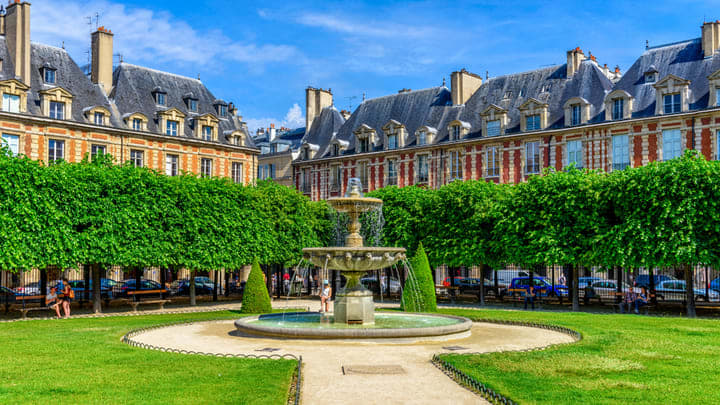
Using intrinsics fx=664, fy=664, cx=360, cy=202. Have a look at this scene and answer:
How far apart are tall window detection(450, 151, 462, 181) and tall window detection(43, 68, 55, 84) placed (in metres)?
24.1

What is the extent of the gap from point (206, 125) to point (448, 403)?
3656 cm

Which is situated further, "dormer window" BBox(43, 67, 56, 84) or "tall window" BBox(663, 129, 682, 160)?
"dormer window" BBox(43, 67, 56, 84)

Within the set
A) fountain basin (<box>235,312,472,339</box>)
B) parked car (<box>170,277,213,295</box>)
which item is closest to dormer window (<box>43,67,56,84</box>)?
parked car (<box>170,277,213,295</box>)

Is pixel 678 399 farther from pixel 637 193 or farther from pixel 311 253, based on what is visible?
pixel 637 193

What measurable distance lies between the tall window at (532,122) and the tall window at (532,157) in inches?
37.5

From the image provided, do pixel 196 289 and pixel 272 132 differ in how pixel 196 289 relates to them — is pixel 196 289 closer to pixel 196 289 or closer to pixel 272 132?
pixel 196 289

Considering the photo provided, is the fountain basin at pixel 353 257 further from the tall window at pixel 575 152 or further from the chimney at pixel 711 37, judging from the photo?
the chimney at pixel 711 37

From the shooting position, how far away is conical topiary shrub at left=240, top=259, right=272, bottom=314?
22.2 meters

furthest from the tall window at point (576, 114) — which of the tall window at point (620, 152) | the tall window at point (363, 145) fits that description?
the tall window at point (363, 145)

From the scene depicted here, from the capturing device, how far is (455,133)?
4328 centimetres

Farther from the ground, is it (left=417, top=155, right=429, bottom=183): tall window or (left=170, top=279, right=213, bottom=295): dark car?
(left=417, top=155, right=429, bottom=183): tall window

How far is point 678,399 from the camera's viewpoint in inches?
315

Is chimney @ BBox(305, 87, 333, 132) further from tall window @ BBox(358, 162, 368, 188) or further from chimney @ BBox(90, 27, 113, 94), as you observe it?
chimney @ BBox(90, 27, 113, 94)

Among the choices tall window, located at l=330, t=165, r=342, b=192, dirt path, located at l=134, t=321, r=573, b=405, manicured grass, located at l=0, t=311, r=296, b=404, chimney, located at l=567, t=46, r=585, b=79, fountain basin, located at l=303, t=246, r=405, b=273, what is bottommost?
dirt path, located at l=134, t=321, r=573, b=405
